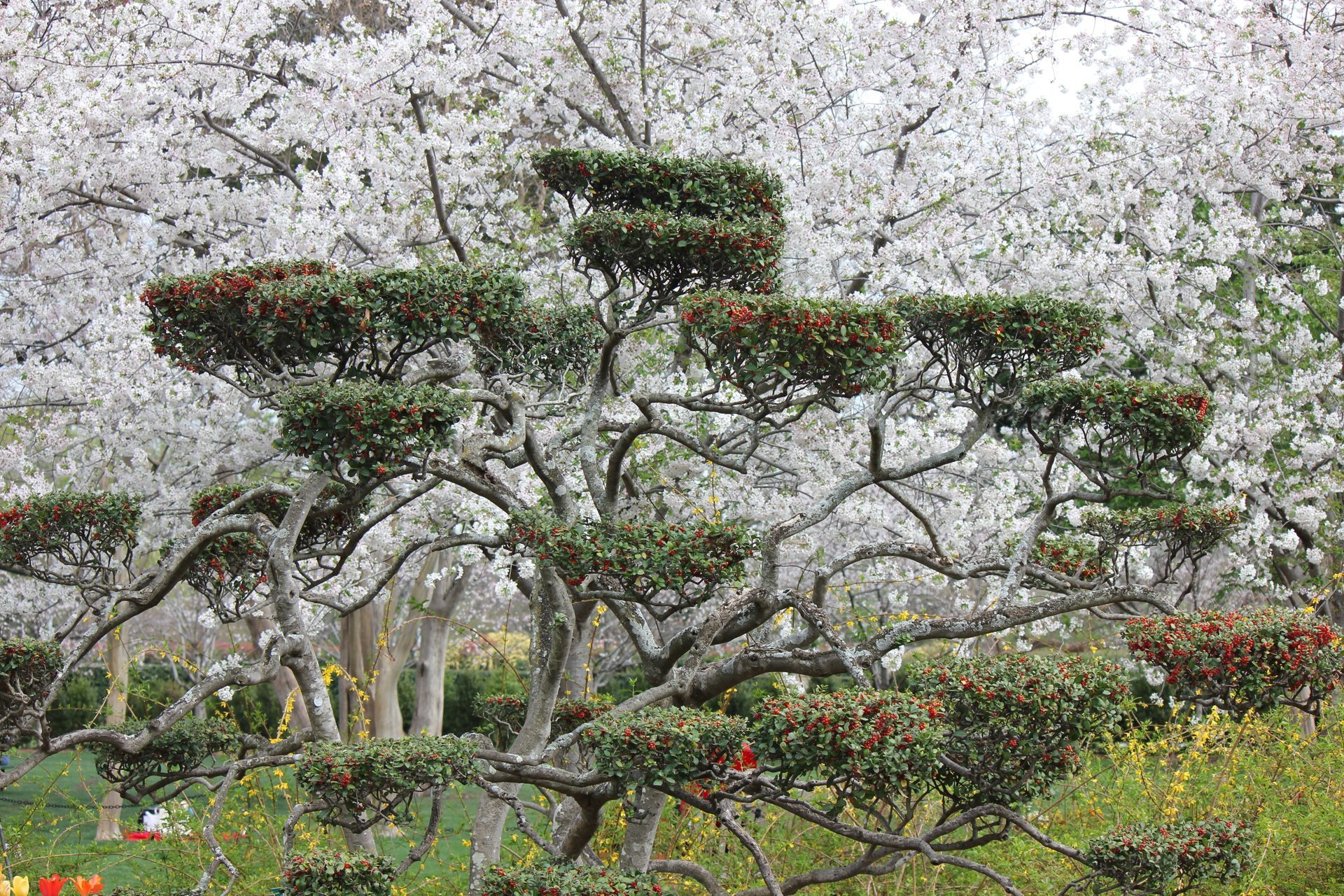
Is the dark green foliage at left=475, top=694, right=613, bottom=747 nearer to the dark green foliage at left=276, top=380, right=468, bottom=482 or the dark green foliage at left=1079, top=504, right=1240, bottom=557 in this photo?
the dark green foliage at left=276, top=380, right=468, bottom=482

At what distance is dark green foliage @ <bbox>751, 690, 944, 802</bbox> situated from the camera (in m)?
4.30

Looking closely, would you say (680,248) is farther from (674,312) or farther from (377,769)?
(377,769)

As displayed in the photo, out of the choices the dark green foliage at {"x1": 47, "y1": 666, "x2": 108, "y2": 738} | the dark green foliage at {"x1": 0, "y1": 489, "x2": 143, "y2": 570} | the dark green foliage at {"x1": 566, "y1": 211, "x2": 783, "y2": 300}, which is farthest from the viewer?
the dark green foliage at {"x1": 47, "y1": 666, "x2": 108, "y2": 738}

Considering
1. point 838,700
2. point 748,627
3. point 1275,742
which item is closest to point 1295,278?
point 1275,742

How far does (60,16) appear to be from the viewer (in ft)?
30.3

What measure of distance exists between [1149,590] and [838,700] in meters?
1.87

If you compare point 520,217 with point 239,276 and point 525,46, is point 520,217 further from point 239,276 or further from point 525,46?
point 239,276

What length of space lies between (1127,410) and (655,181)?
2306 mm

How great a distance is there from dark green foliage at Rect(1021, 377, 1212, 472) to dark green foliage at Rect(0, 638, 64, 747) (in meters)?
4.40

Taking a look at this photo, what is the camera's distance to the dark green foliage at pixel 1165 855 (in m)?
4.86

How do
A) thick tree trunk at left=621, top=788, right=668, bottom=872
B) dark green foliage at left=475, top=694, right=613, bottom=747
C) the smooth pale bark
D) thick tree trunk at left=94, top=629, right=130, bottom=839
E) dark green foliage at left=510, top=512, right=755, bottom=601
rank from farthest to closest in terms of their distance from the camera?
the smooth pale bark → thick tree trunk at left=94, top=629, right=130, bottom=839 → dark green foliage at left=475, top=694, right=613, bottom=747 → thick tree trunk at left=621, top=788, right=668, bottom=872 → dark green foliage at left=510, top=512, right=755, bottom=601

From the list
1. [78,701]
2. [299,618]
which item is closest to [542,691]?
[299,618]

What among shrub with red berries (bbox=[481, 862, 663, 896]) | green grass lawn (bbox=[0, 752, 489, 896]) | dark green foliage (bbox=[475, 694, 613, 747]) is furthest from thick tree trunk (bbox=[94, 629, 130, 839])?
shrub with red berries (bbox=[481, 862, 663, 896])

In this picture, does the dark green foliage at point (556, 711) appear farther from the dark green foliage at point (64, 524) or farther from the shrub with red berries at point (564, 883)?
the dark green foliage at point (64, 524)
